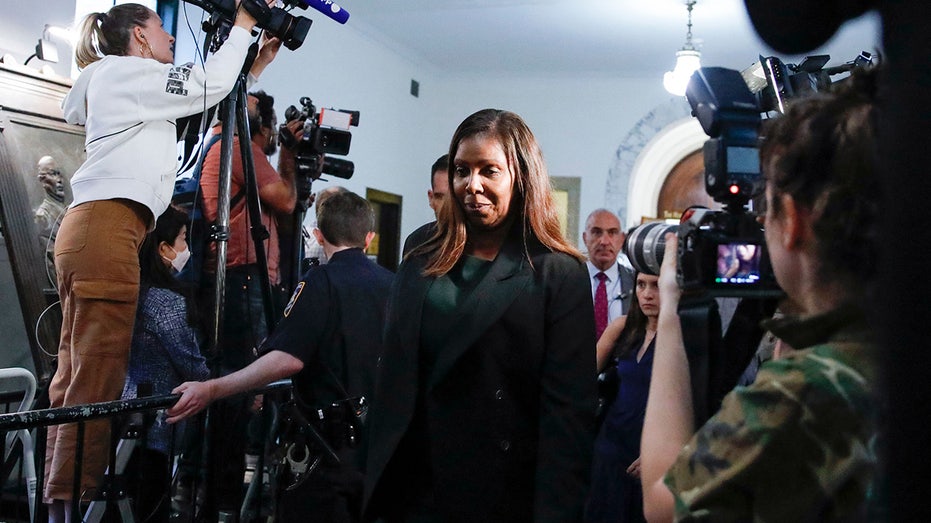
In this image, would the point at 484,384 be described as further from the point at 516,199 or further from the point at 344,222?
the point at 344,222

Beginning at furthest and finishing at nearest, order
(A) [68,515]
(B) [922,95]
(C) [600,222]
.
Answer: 1. (C) [600,222]
2. (A) [68,515]
3. (B) [922,95]

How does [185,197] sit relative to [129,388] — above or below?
above

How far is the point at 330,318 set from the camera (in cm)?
246

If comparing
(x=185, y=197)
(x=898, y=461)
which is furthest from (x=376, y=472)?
(x=185, y=197)

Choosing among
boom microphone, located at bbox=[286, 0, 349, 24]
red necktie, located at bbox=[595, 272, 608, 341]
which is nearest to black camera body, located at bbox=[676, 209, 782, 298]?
boom microphone, located at bbox=[286, 0, 349, 24]

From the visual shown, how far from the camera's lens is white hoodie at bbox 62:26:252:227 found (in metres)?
2.26

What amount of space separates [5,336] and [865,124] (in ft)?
11.8

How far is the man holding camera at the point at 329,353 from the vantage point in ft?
7.79

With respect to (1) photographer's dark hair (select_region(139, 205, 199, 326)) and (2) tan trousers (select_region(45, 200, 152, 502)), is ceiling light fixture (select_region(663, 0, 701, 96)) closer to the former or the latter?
(1) photographer's dark hair (select_region(139, 205, 199, 326))

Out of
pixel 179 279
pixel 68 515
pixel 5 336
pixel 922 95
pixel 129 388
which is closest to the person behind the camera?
pixel 922 95

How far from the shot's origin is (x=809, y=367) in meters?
0.74

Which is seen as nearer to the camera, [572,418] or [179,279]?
[572,418]

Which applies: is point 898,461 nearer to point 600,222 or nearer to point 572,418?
point 572,418

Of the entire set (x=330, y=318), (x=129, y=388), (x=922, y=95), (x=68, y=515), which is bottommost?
(x=68, y=515)
